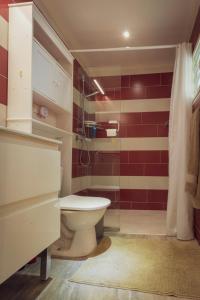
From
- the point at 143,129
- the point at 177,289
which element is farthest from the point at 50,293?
the point at 143,129

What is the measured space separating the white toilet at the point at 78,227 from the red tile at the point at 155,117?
2.00 m

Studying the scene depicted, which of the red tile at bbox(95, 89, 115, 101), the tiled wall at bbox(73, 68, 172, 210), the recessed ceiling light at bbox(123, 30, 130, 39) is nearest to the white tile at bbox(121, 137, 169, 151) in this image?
the tiled wall at bbox(73, 68, 172, 210)

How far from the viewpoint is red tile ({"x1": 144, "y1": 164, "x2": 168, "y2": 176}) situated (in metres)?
3.79

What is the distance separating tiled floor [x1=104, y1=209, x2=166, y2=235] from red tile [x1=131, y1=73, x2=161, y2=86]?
6.29ft

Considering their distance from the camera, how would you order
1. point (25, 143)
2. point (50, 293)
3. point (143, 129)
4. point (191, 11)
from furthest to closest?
point (143, 129)
point (191, 11)
point (50, 293)
point (25, 143)

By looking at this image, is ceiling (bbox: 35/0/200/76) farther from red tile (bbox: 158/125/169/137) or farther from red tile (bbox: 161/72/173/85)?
red tile (bbox: 158/125/169/137)

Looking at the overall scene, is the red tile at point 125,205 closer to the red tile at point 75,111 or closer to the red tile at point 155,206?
the red tile at point 155,206

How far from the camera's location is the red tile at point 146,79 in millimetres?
3838

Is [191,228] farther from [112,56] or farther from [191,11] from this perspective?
[112,56]

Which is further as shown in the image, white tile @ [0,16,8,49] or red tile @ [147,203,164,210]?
red tile @ [147,203,164,210]

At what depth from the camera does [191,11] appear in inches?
94.8

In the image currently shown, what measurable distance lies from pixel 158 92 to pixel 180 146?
1.45 m

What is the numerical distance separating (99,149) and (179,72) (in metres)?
1.44

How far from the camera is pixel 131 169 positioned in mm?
3893
